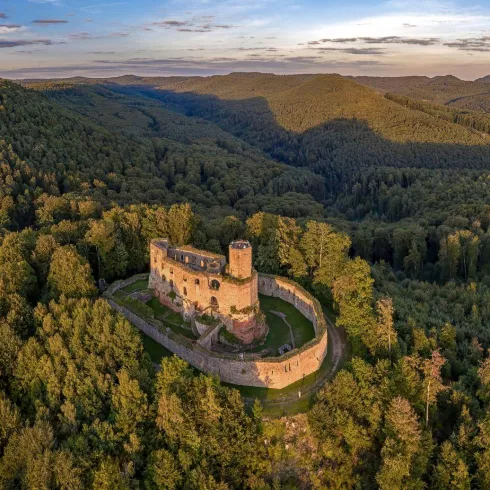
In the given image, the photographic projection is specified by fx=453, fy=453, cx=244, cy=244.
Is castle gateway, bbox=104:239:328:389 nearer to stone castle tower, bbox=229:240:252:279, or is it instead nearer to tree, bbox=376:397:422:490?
stone castle tower, bbox=229:240:252:279

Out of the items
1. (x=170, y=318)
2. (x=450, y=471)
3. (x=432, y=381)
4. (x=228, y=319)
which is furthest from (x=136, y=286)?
(x=450, y=471)

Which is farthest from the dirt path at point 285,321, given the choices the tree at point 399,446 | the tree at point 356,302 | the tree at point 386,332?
the tree at point 399,446

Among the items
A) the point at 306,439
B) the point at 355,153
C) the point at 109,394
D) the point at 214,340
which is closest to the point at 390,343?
the point at 306,439

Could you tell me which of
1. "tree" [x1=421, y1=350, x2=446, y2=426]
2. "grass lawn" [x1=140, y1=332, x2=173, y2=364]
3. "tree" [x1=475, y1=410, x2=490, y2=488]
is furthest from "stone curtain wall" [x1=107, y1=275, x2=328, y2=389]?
"tree" [x1=475, y1=410, x2=490, y2=488]

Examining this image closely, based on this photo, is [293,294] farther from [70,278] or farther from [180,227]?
[70,278]

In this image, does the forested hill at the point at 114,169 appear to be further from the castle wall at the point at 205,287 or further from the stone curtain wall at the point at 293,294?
the stone curtain wall at the point at 293,294
